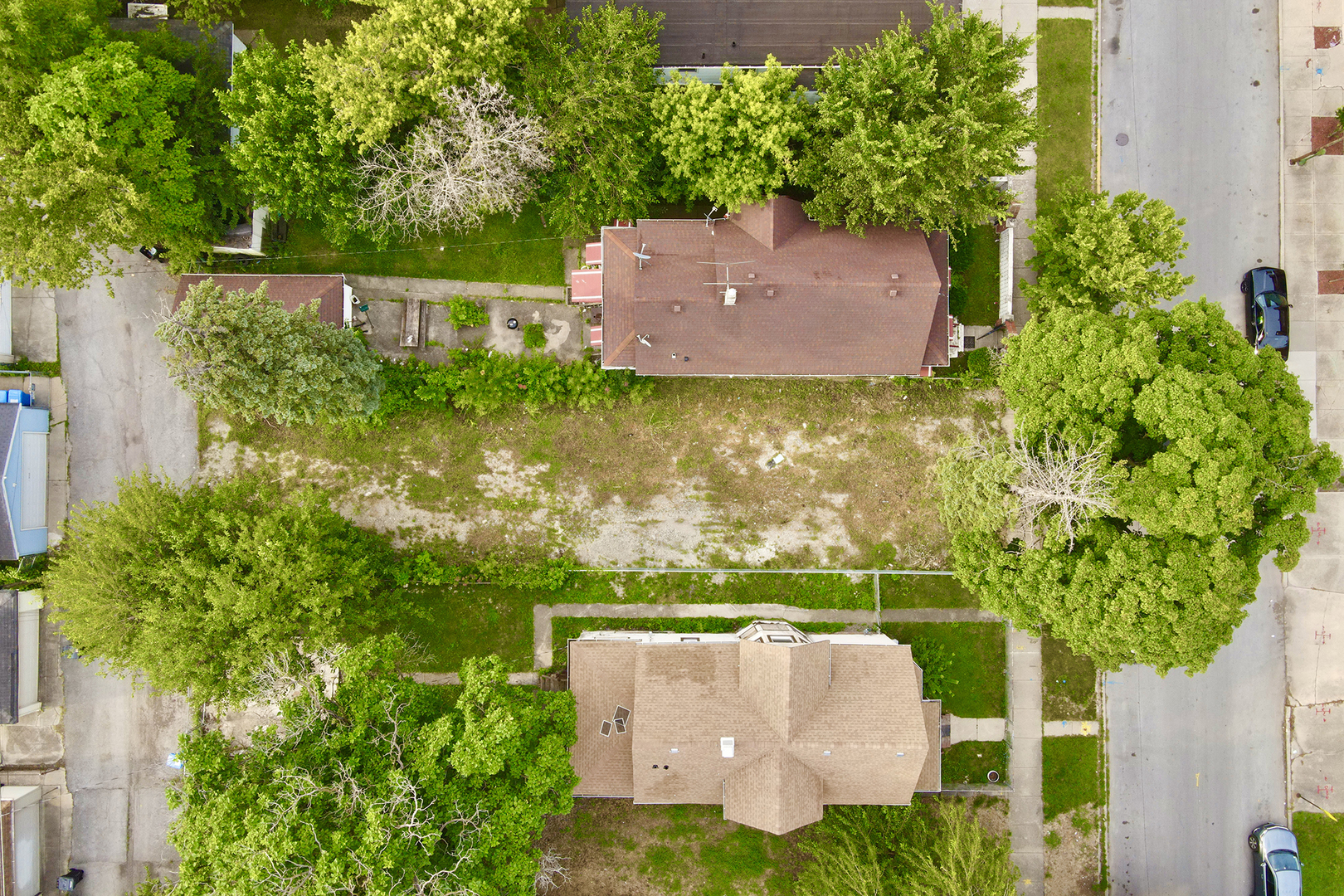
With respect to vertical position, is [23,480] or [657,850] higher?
[23,480]

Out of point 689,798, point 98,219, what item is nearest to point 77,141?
point 98,219

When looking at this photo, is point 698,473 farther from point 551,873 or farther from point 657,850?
point 551,873

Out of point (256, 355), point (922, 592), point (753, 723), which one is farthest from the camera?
point (922, 592)

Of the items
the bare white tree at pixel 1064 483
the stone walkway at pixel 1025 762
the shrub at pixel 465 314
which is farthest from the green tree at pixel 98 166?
the stone walkway at pixel 1025 762

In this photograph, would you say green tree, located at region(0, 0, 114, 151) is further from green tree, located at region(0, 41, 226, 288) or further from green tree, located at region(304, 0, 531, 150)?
green tree, located at region(304, 0, 531, 150)

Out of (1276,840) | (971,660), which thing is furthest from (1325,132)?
(1276,840)

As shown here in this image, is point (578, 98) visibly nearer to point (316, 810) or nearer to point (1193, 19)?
point (316, 810)
